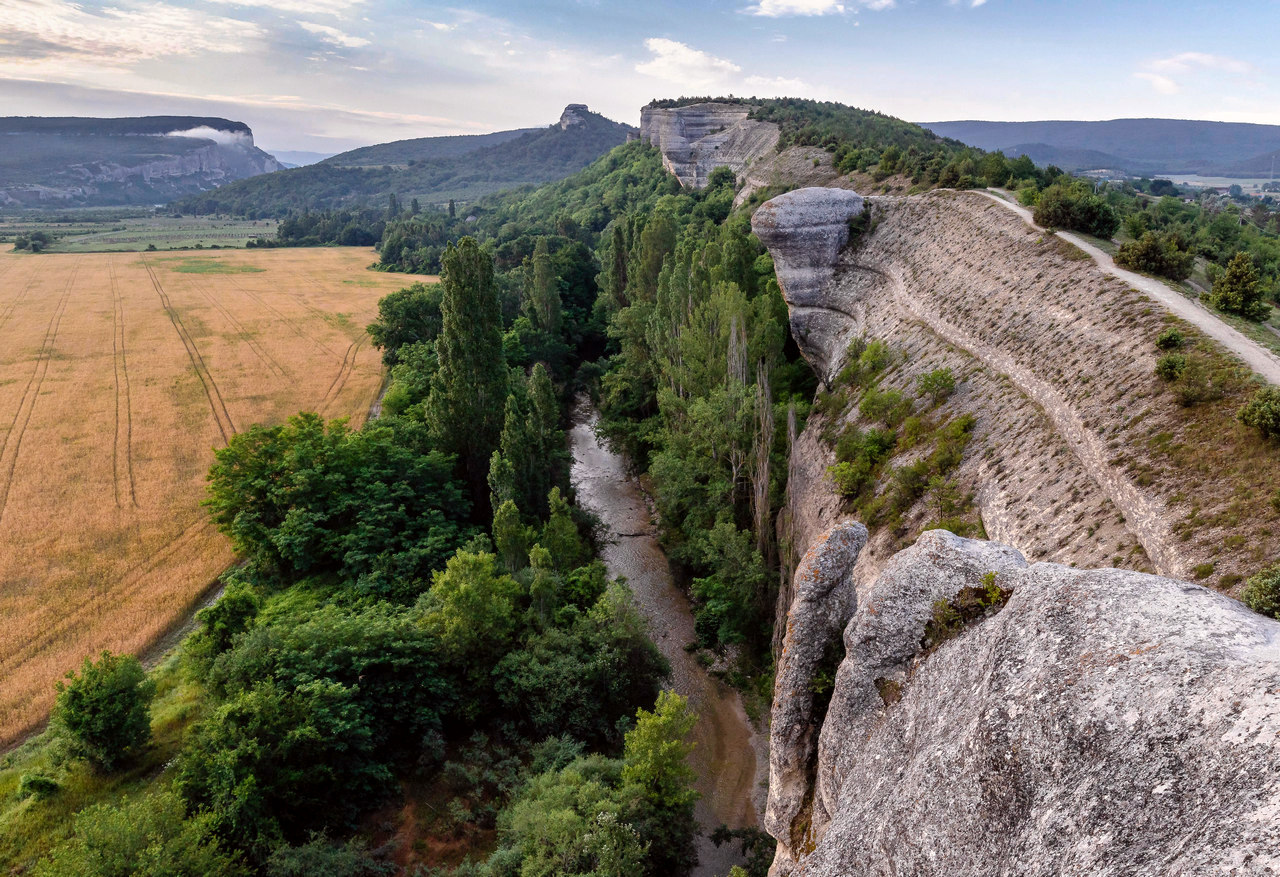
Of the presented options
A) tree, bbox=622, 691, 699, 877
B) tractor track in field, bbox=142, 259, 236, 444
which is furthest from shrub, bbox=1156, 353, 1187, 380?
tractor track in field, bbox=142, 259, 236, 444

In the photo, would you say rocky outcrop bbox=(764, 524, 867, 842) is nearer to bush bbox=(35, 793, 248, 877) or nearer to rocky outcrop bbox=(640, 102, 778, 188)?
bush bbox=(35, 793, 248, 877)

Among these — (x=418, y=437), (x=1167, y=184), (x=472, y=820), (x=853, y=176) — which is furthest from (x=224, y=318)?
(x=1167, y=184)

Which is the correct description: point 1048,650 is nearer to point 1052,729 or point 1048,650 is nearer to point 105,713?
point 1052,729

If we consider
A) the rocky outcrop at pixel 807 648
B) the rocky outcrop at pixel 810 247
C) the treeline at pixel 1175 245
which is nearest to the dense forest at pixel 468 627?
the treeline at pixel 1175 245

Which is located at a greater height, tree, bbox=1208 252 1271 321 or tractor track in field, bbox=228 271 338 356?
tree, bbox=1208 252 1271 321

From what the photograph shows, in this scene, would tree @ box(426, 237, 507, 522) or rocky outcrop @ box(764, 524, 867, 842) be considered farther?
tree @ box(426, 237, 507, 522)
